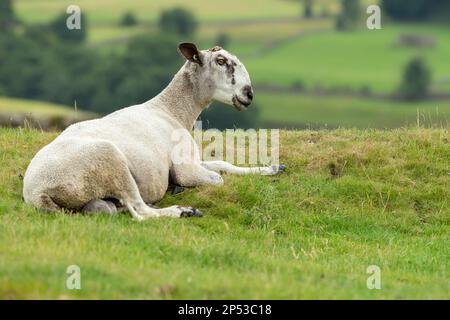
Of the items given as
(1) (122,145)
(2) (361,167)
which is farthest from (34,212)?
(2) (361,167)

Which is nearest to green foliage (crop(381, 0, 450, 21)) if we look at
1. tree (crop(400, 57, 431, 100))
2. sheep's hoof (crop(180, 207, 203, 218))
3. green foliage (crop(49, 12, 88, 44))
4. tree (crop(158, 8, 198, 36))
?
tree (crop(400, 57, 431, 100))

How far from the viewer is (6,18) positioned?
5320 inches

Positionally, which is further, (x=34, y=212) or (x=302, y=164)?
(x=302, y=164)

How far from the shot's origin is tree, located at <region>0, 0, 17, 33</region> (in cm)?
13350

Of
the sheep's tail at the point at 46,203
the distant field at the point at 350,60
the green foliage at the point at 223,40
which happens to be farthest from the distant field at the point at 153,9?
the sheep's tail at the point at 46,203

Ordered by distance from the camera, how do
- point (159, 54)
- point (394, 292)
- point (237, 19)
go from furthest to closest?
point (237, 19), point (159, 54), point (394, 292)

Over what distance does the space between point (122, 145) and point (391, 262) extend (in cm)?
412

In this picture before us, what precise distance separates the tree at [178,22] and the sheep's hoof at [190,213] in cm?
12382

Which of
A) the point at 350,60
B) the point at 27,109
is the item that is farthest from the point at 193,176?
the point at 350,60

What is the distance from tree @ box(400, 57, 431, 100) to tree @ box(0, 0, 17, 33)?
179ft

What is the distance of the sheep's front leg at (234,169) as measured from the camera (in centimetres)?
1559

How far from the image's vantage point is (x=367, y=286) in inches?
436

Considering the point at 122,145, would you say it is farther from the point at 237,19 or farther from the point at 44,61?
the point at 237,19
